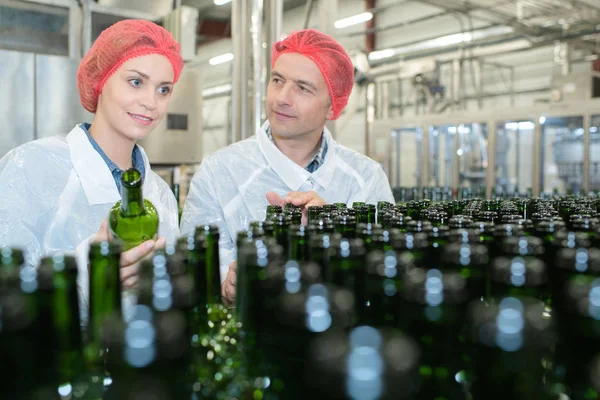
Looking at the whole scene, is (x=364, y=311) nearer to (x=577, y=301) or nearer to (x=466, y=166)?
(x=577, y=301)

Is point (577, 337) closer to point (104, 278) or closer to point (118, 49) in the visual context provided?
point (104, 278)

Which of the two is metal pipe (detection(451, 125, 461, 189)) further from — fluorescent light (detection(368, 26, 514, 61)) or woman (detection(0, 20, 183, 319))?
woman (detection(0, 20, 183, 319))

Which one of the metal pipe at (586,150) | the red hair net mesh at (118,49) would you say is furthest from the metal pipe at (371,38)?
the red hair net mesh at (118,49)

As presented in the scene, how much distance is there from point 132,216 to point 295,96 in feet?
3.38

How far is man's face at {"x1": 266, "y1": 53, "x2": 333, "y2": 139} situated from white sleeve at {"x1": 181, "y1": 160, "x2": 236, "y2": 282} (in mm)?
332

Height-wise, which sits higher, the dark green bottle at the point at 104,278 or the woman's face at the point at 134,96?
the woman's face at the point at 134,96

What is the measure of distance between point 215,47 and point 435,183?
6507 millimetres

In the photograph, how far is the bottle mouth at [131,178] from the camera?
986 millimetres

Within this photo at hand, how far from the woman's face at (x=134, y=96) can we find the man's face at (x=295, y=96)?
0.56 meters

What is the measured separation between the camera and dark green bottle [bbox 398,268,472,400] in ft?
1.60

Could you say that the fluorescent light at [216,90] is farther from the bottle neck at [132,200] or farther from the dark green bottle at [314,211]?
the bottle neck at [132,200]

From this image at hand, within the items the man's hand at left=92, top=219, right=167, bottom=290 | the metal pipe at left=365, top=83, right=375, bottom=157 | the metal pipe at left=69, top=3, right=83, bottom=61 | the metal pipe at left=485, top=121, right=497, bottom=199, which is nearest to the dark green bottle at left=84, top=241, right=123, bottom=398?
the man's hand at left=92, top=219, right=167, bottom=290

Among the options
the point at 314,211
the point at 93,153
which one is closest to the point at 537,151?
A: the point at 314,211

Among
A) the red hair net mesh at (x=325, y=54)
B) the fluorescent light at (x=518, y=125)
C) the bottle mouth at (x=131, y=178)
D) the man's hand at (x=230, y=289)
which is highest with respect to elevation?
the fluorescent light at (x=518, y=125)
